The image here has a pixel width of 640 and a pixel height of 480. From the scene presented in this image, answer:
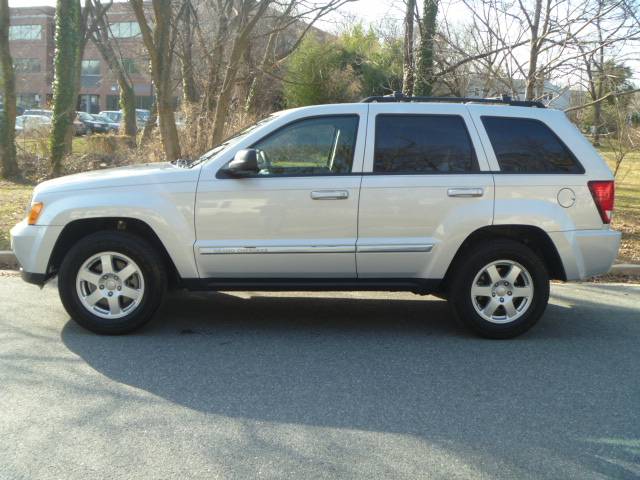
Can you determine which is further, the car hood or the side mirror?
the car hood

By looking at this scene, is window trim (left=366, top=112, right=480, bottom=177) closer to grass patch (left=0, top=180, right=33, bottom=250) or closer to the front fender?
the front fender

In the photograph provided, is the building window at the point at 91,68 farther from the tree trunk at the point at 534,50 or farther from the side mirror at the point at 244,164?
the side mirror at the point at 244,164

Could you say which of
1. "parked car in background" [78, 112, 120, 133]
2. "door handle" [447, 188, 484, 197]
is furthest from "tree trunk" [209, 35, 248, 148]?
"parked car in background" [78, 112, 120, 133]

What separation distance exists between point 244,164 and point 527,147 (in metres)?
2.48

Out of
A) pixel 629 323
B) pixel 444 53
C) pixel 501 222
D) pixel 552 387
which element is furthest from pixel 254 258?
pixel 444 53

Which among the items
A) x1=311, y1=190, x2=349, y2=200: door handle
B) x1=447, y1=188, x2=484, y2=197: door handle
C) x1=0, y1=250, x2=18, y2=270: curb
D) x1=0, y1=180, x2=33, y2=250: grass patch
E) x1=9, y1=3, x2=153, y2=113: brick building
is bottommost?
x1=0, y1=250, x2=18, y2=270: curb

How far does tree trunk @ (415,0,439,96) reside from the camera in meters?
12.2

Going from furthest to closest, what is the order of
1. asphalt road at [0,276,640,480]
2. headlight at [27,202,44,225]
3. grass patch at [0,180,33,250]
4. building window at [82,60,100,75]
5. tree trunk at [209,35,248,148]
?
building window at [82,60,100,75] → tree trunk at [209,35,248,148] → grass patch at [0,180,33,250] → headlight at [27,202,44,225] → asphalt road at [0,276,640,480]

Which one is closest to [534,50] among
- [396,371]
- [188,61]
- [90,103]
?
[396,371]

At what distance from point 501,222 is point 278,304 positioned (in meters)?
2.52

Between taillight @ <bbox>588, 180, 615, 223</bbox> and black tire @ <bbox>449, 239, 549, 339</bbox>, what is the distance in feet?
2.25

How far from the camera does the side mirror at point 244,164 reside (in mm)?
5676

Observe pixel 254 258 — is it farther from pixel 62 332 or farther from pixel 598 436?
pixel 598 436

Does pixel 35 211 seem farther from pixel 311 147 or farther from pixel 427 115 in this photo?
pixel 427 115
